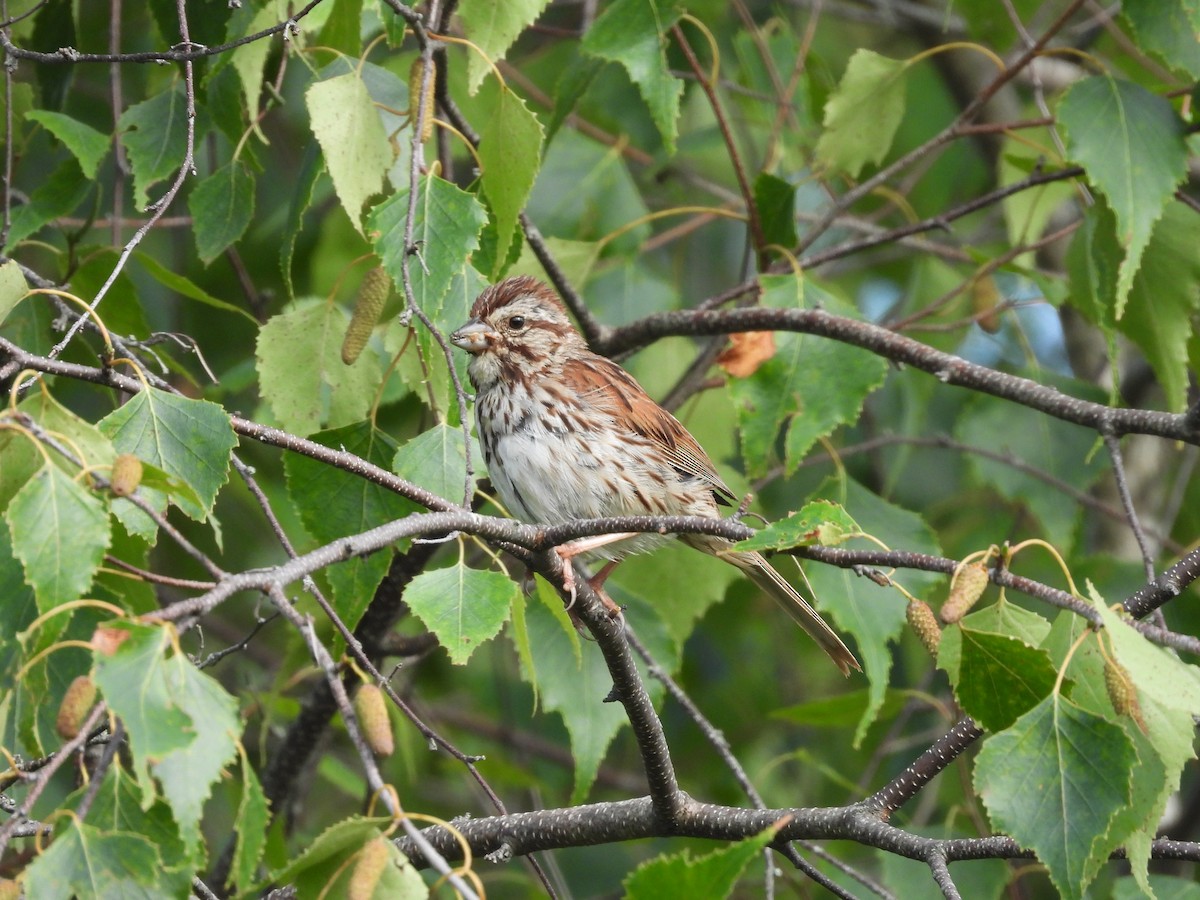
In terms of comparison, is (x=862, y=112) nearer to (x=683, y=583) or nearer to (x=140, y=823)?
(x=683, y=583)

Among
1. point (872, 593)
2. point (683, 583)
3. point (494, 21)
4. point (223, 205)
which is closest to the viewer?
point (494, 21)

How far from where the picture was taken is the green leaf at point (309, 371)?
3.37 meters

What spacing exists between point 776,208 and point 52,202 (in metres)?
2.11

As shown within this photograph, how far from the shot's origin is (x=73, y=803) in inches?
78.9

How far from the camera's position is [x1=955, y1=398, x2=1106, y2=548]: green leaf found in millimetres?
5246

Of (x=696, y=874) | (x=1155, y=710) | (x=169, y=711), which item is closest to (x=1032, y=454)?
(x=1155, y=710)

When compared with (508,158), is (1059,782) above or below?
below

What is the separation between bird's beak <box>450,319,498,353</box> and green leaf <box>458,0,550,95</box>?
3.70 feet

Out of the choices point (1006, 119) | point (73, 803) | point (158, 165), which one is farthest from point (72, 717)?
point (1006, 119)

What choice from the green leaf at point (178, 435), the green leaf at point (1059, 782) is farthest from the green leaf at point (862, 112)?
the green leaf at point (1059, 782)

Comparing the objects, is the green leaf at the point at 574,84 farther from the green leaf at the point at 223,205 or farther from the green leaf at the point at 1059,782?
the green leaf at the point at 1059,782

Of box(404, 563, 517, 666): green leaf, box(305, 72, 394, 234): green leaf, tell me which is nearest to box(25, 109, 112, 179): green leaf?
box(305, 72, 394, 234): green leaf

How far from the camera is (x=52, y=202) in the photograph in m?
3.67

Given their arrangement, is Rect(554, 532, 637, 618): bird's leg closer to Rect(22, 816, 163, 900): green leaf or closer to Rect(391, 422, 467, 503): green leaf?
Rect(391, 422, 467, 503): green leaf
